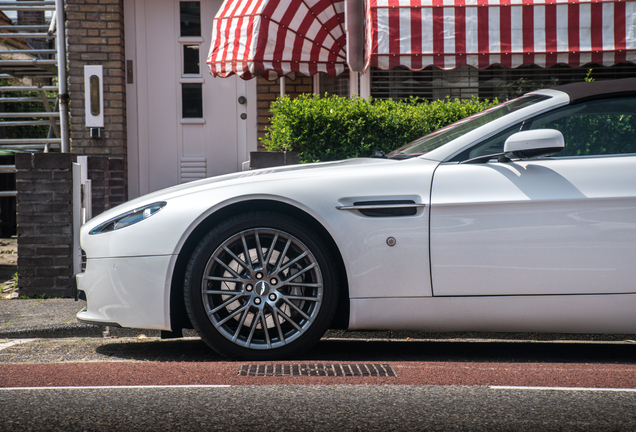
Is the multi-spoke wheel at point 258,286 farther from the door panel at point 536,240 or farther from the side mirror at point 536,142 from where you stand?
the side mirror at point 536,142

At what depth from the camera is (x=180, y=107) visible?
837 cm

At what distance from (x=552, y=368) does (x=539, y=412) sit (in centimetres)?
76

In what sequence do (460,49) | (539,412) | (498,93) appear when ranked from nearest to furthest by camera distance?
(539,412)
(460,49)
(498,93)

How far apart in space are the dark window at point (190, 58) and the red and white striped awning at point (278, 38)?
1270 millimetres

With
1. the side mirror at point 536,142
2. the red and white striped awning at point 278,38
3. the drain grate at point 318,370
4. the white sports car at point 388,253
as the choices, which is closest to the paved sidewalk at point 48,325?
the white sports car at point 388,253

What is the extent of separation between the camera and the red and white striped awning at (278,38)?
6.82 meters

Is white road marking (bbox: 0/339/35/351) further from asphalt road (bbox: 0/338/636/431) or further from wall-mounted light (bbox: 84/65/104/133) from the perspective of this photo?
wall-mounted light (bbox: 84/65/104/133)

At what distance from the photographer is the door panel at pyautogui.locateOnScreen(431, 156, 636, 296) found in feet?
10.2

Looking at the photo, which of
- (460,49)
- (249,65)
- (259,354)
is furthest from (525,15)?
(259,354)

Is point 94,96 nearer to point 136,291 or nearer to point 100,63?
point 100,63

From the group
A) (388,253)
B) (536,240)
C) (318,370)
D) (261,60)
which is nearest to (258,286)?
(318,370)

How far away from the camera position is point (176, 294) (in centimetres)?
322

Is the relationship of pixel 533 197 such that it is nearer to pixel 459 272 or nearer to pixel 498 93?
pixel 459 272

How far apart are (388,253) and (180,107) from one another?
5.86m
